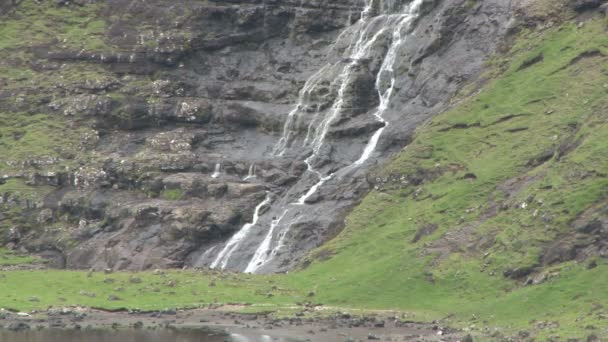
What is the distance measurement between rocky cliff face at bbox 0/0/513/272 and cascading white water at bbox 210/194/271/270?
0.20 meters

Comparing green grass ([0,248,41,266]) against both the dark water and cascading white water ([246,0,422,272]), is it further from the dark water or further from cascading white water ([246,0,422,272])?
the dark water

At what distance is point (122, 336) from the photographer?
85.1m

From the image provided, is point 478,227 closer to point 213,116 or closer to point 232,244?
point 232,244

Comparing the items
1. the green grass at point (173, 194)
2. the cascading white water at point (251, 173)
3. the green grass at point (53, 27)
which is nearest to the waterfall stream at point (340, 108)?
the cascading white water at point (251, 173)

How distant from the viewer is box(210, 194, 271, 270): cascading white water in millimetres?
117912

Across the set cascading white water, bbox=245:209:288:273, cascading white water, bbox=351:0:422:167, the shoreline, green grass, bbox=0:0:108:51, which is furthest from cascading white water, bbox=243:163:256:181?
green grass, bbox=0:0:108:51

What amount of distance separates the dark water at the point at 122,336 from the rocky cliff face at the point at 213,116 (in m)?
27.7

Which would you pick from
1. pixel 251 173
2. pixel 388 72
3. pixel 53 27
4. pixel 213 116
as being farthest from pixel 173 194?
pixel 53 27

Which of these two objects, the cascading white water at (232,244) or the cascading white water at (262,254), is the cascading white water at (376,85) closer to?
the cascading white water at (262,254)

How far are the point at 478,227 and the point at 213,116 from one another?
47201mm

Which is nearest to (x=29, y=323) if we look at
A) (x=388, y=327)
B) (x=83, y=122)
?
(x=388, y=327)

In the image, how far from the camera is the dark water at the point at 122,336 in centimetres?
8294

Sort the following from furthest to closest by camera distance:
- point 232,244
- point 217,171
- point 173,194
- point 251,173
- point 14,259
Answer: point 217,171 → point 251,173 → point 173,194 → point 14,259 → point 232,244

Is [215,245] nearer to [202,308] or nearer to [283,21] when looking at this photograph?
[202,308]
